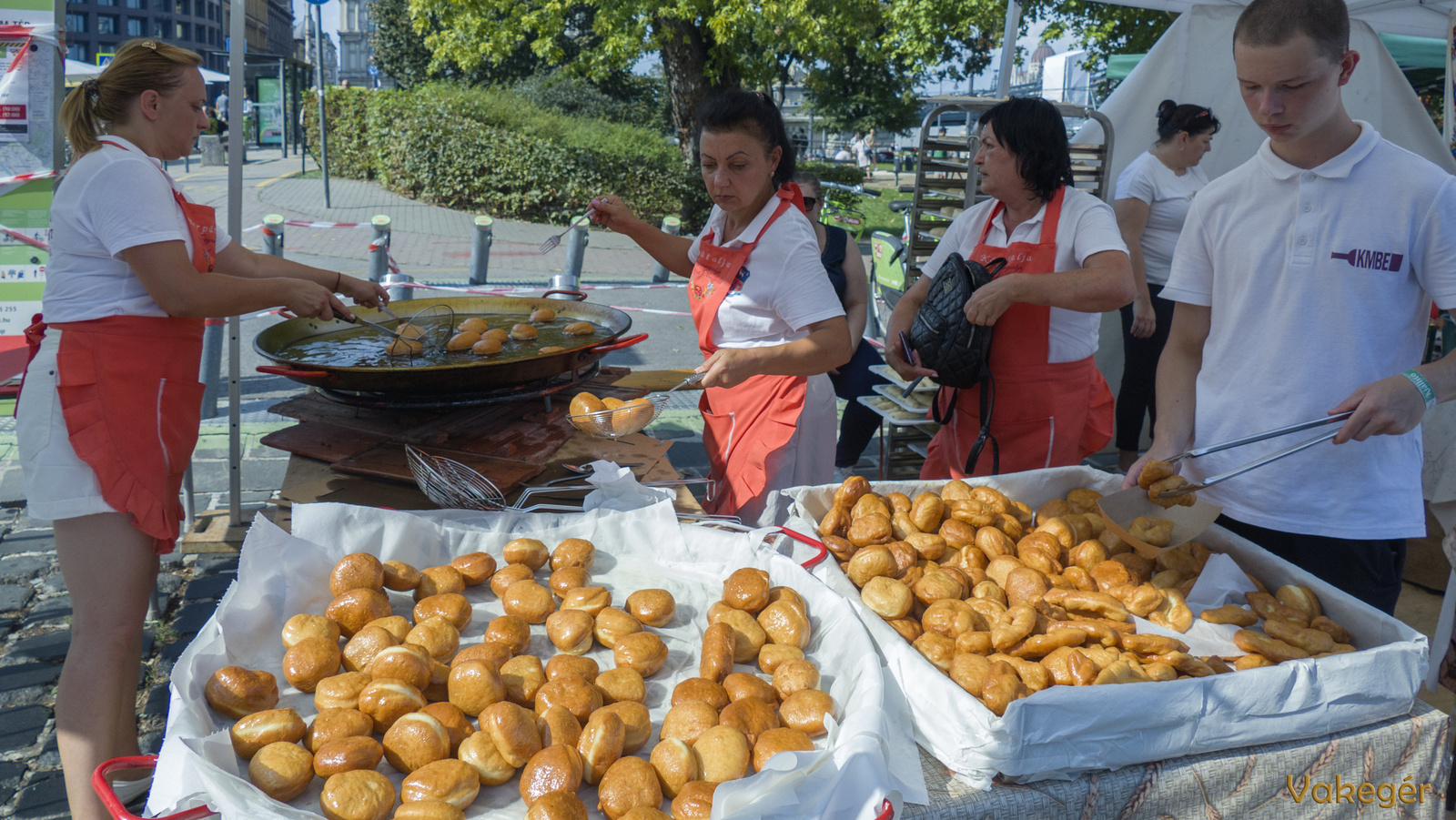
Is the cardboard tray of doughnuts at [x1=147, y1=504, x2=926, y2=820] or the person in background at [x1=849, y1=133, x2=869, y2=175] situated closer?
the cardboard tray of doughnuts at [x1=147, y1=504, x2=926, y2=820]

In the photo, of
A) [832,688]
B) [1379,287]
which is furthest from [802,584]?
[1379,287]

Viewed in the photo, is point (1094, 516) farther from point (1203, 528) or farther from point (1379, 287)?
point (1379, 287)

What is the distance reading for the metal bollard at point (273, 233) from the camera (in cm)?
609

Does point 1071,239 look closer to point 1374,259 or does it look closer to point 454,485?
point 1374,259

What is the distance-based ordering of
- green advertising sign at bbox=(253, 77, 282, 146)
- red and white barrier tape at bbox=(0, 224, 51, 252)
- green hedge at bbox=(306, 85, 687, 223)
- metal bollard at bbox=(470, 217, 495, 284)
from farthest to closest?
green advertising sign at bbox=(253, 77, 282, 146), green hedge at bbox=(306, 85, 687, 223), metal bollard at bbox=(470, 217, 495, 284), red and white barrier tape at bbox=(0, 224, 51, 252)

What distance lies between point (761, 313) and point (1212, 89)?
434 cm

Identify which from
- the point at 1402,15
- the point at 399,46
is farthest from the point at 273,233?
the point at 399,46

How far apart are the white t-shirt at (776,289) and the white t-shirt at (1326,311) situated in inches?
38.2

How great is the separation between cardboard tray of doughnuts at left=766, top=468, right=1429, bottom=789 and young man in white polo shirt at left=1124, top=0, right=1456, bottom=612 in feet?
1.63

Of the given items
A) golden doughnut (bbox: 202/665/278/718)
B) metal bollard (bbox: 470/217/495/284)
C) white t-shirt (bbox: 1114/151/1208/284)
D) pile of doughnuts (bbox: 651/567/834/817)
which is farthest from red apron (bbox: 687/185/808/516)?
metal bollard (bbox: 470/217/495/284)

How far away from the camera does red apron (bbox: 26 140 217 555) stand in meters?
1.99

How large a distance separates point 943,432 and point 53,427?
2.45 meters

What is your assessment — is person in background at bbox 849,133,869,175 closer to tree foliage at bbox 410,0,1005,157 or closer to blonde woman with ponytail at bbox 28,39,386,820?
tree foliage at bbox 410,0,1005,157

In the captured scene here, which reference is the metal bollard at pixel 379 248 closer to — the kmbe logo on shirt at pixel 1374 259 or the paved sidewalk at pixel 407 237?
the paved sidewalk at pixel 407 237
